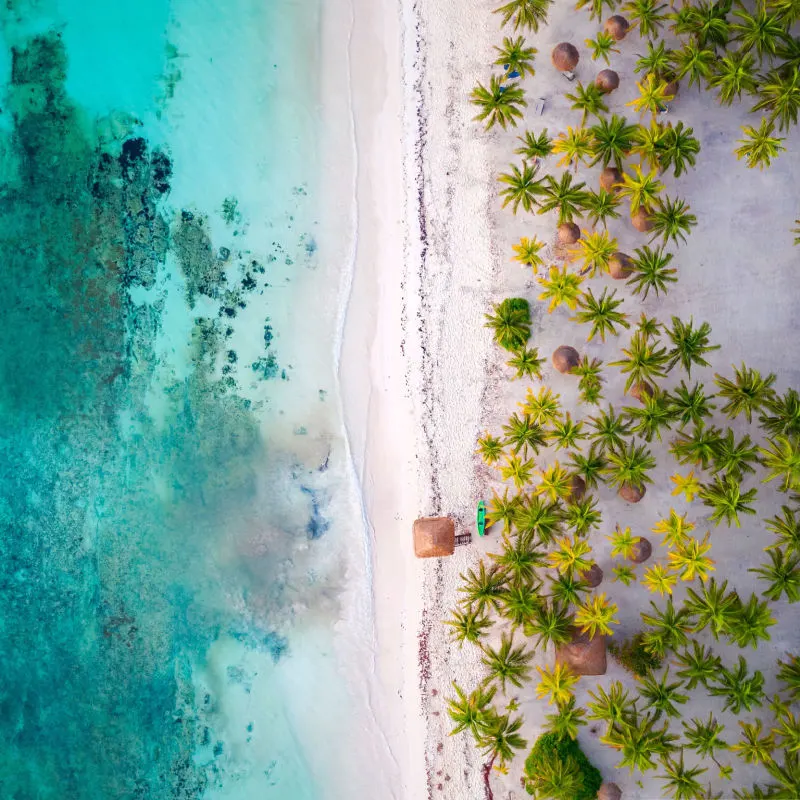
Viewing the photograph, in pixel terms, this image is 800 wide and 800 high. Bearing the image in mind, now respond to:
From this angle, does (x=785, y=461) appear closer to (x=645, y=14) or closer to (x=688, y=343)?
(x=688, y=343)

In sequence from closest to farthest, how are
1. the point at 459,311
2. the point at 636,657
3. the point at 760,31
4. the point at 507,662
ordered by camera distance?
the point at 760,31, the point at 507,662, the point at 636,657, the point at 459,311

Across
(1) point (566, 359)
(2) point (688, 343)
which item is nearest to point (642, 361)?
(2) point (688, 343)

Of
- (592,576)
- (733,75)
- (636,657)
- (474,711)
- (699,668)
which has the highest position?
(733,75)

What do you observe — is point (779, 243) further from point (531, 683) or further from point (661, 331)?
point (531, 683)

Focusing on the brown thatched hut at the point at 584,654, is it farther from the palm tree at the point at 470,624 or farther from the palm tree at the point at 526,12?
the palm tree at the point at 526,12

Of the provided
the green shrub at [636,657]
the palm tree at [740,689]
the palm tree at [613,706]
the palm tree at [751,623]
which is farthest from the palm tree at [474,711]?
the palm tree at [751,623]

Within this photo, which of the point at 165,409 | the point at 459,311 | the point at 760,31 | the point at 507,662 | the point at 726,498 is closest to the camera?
the point at 760,31

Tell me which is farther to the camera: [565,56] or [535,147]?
[565,56]

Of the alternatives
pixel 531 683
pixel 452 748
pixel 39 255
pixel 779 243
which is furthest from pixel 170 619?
pixel 779 243
